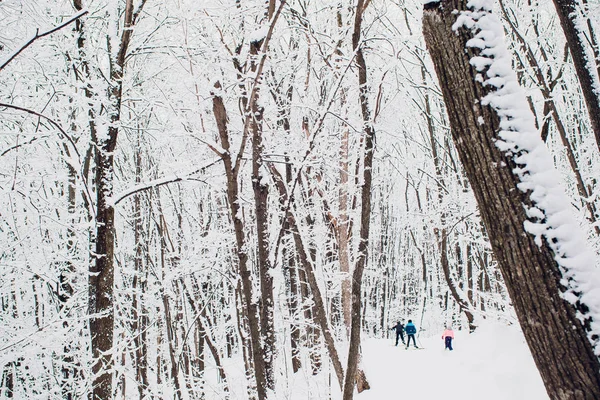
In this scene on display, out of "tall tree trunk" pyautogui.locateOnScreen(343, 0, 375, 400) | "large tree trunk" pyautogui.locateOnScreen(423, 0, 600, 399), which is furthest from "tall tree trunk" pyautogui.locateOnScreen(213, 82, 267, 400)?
"large tree trunk" pyautogui.locateOnScreen(423, 0, 600, 399)

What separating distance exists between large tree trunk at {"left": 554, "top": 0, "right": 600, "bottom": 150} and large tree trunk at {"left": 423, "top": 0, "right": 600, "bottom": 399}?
2.61 m

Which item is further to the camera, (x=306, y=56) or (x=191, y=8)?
(x=306, y=56)

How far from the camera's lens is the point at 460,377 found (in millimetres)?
8211

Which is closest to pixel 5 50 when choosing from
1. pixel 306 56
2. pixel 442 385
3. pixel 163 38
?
pixel 163 38

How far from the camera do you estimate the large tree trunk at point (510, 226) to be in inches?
64.9

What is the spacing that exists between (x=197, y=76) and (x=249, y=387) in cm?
624


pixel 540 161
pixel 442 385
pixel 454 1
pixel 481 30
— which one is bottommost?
pixel 442 385

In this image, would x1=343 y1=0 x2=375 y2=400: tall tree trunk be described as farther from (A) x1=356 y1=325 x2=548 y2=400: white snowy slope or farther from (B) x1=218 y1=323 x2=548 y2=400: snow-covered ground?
(A) x1=356 y1=325 x2=548 y2=400: white snowy slope

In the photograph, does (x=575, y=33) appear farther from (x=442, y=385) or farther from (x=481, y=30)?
(x=442, y=385)

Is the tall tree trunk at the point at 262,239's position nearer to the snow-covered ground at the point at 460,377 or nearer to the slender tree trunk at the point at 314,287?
the snow-covered ground at the point at 460,377

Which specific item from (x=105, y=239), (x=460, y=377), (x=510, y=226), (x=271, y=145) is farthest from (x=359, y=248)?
(x=460, y=377)

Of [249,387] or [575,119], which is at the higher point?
[575,119]

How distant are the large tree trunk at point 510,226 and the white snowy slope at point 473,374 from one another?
4.62 meters

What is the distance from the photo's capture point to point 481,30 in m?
1.85
